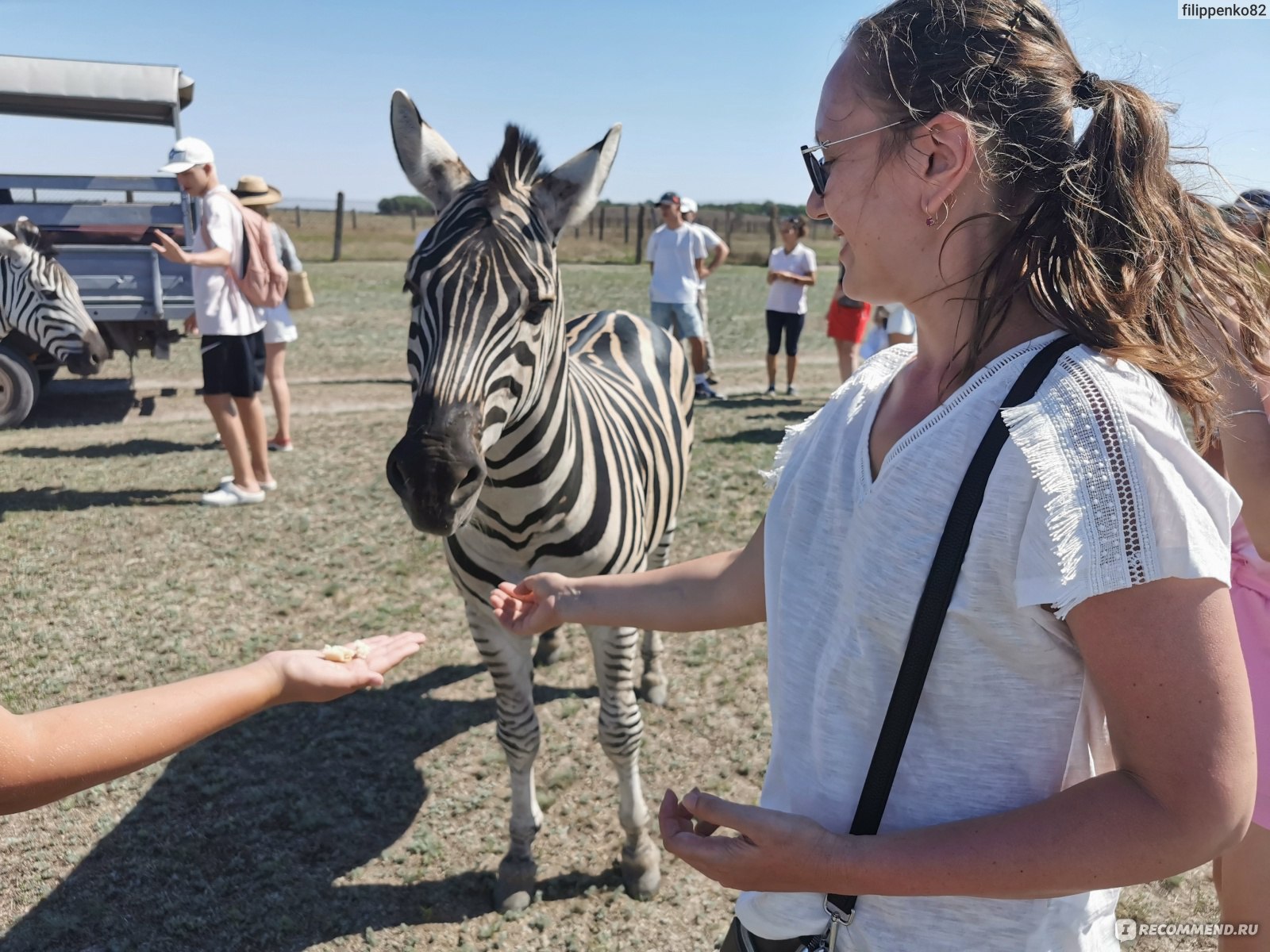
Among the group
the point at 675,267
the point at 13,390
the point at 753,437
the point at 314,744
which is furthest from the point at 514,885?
the point at 13,390

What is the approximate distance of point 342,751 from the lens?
4.01 meters

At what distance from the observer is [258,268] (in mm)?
6434

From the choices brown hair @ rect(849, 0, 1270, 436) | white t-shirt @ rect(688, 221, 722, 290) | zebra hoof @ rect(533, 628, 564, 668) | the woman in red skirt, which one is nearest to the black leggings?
the woman in red skirt

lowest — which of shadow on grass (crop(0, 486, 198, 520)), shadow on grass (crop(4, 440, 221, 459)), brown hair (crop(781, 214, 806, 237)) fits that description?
shadow on grass (crop(0, 486, 198, 520))

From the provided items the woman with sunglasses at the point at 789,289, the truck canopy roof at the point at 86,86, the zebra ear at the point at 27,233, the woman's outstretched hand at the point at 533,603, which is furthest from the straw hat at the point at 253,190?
the woman's outstretched hand at the point at 533,603

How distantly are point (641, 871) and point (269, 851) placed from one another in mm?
1445

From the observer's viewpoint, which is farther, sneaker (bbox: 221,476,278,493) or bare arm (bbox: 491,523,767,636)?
sneaker (bbox: 221,476,278,493)

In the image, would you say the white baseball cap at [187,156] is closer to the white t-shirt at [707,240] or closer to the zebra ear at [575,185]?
the zebra ear at [575,185]

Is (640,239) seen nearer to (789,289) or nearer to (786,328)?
(786,328)

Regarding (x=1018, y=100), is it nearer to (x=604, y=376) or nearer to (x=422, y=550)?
(x=604, y=376)

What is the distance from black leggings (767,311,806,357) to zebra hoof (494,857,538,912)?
8.31 metres

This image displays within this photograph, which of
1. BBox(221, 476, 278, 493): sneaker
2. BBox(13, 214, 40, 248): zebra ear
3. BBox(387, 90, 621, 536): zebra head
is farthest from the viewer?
BBox(13, 214, 40, 248): zebra ear

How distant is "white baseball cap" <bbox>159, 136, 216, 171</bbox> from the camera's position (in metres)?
6.08

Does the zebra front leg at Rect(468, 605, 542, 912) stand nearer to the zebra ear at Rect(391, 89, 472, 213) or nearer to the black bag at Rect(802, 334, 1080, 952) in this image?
the zebra ear at Rect(391, 89, 472, 213)
